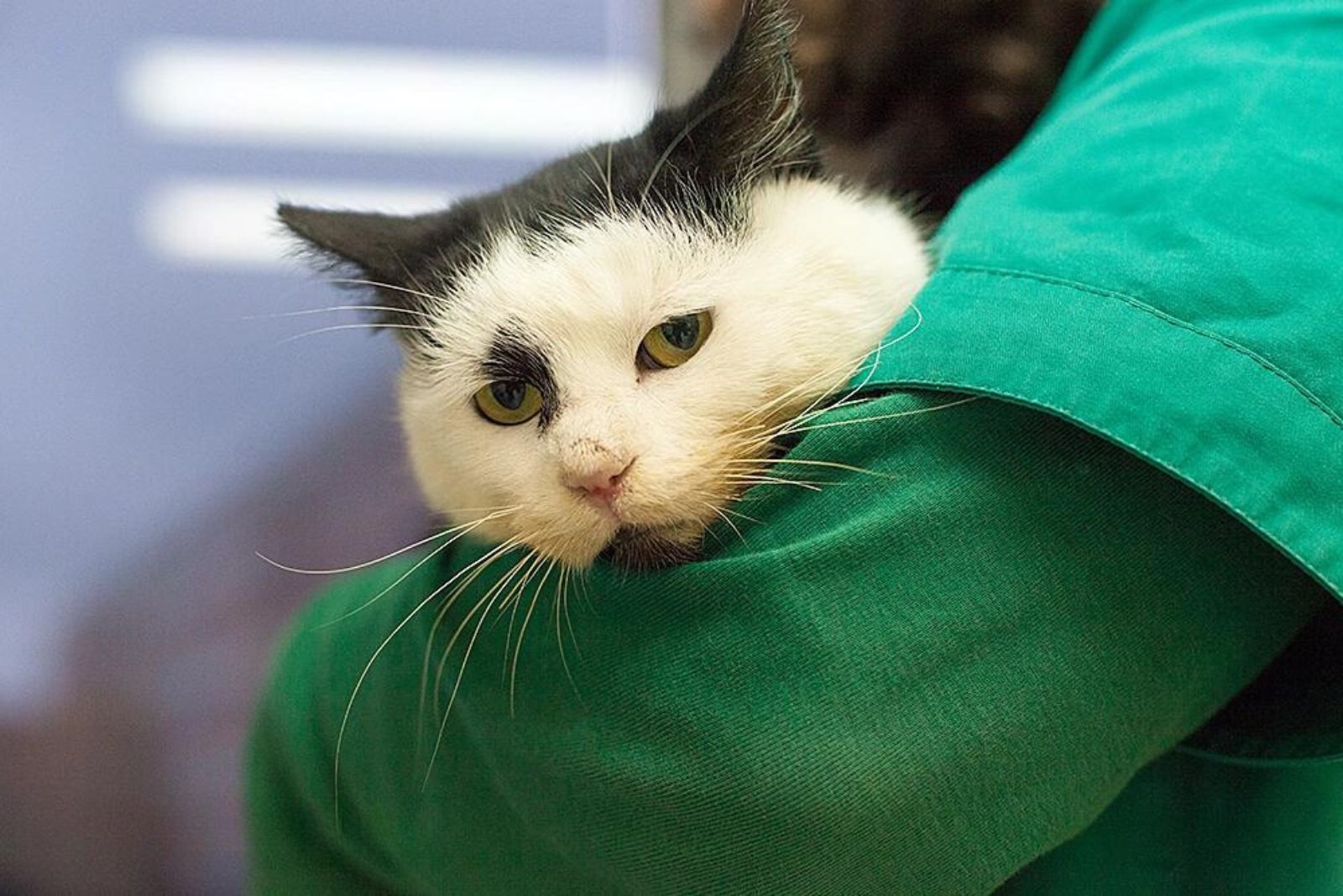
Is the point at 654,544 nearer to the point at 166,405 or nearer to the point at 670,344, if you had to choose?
the point at 670,344

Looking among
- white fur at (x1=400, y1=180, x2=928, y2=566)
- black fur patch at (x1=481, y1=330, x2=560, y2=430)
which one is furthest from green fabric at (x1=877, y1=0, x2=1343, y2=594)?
black fur patch at (x1=481, y1=330, x2=560, y2=430)

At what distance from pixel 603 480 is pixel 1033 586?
0.87ft

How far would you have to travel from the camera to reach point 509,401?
0.82 metres

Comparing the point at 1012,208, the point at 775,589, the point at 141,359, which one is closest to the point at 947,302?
the point at 1012,208

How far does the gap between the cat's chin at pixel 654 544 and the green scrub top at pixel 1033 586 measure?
23 millimetres

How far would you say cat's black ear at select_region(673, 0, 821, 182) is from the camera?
78 cm

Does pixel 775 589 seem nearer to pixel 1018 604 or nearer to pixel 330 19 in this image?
pixel 1018 604

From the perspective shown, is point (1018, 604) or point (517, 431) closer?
point (1018, 604)

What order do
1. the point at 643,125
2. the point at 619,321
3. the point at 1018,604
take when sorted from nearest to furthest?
1. the point at 1018,604
2. the point at 619,321
3. the point at 643,125

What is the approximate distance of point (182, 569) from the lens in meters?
2.07

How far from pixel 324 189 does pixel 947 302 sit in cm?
181

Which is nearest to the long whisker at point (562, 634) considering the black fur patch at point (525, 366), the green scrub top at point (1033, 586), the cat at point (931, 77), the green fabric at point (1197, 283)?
the green scrub top at point (1033, 586)

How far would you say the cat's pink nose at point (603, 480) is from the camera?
72 centimetres

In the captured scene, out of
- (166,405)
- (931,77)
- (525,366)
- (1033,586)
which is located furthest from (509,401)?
(166,405)
